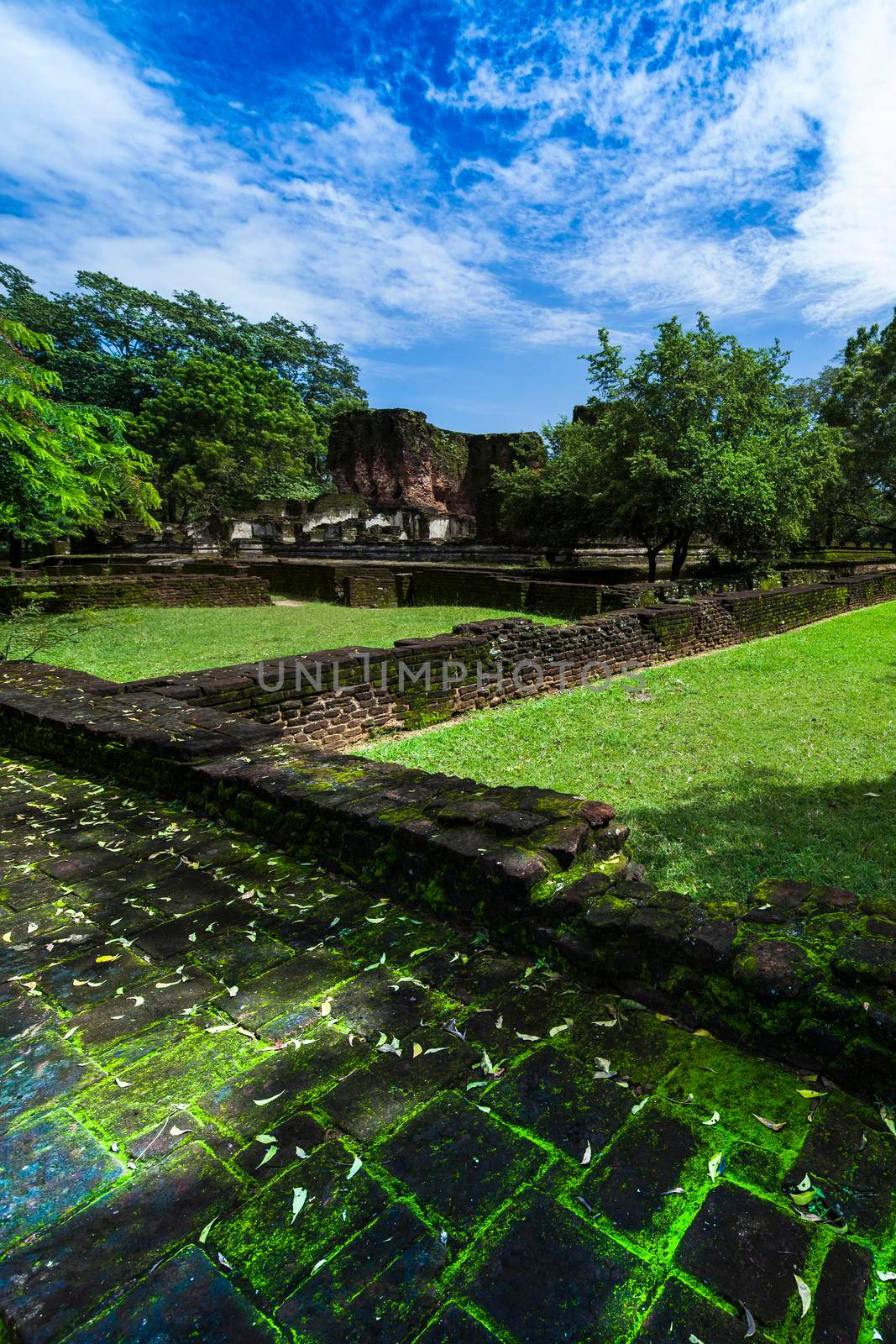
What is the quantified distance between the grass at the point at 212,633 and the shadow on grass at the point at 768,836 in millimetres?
6657

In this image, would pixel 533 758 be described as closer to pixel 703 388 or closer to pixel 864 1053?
pixel 864 1053

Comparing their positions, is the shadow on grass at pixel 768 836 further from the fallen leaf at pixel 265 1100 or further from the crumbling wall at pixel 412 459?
the crumbling wall at pixel 412 459

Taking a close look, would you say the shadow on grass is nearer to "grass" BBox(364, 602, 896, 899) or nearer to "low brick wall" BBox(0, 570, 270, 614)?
"grass" BBox(364, 602, 896, 899)

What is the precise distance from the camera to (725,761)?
5586 mm

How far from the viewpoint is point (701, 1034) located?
185cm

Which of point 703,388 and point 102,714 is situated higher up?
point 703,388

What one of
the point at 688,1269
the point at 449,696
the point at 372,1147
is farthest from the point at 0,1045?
the point at 449,696

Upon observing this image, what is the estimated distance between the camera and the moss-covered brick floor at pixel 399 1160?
1147 mm

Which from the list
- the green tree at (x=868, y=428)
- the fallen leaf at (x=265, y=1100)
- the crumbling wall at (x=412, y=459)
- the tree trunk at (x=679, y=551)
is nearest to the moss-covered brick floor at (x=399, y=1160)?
the fallen leaf at (x=265, y=1100)

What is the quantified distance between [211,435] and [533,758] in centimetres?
3385

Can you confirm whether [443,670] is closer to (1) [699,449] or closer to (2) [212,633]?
(2) [212,633]

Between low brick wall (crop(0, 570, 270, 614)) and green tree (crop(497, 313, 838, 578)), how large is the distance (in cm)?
1045

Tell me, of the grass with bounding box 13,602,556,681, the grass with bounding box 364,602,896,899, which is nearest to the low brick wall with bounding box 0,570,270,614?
A: the grass with bounding box 13,602,556,681

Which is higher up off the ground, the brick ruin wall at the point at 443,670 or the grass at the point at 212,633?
the brick ruin wall at the point at 443,670
